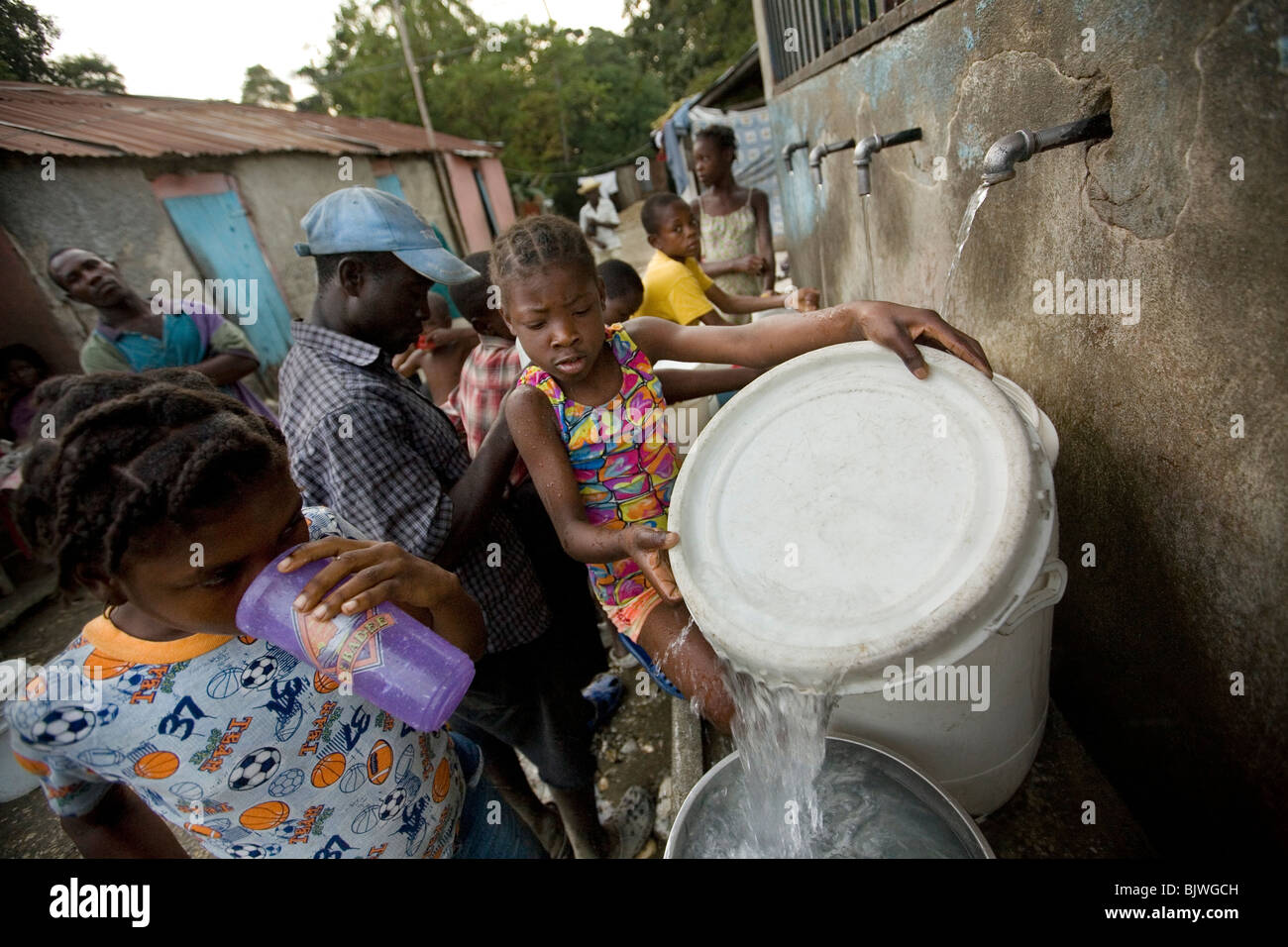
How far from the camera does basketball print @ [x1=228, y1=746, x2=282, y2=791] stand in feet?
3.36

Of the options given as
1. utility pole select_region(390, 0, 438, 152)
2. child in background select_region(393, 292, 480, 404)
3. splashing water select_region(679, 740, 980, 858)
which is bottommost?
splashing water select_region(679, 740, 980, 858)

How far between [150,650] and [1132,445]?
1942mm

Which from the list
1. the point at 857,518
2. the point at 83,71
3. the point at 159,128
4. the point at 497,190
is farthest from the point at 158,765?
the point at 497,190

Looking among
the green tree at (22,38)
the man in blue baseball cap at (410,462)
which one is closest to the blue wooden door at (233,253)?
the green tree at (22,38)

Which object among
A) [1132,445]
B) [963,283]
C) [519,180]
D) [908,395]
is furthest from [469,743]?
[519,180]

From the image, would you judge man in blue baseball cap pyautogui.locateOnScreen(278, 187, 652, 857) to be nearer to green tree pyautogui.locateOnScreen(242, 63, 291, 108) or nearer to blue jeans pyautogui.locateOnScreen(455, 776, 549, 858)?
blue jeans pyautogui.locateOnScreen(455, 776, 549, 858)

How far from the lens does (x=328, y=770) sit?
3.67ft

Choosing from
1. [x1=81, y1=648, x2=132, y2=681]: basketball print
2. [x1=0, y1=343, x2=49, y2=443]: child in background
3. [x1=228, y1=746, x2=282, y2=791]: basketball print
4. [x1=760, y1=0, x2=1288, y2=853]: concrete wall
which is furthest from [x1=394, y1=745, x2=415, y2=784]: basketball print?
[x1=0, y1=343, x2=49, y2=443]: child in background

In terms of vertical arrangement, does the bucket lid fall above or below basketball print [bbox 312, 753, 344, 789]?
above

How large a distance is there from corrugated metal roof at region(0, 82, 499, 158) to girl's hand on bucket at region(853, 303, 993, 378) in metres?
2.15

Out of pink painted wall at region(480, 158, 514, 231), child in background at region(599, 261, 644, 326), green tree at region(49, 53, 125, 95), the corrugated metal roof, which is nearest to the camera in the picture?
green tree at region(49, 53, 125, 95)

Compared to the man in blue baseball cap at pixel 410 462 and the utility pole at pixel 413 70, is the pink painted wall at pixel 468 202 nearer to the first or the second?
the utility pole at pixel 413 70

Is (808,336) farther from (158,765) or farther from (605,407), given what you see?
(158,765)

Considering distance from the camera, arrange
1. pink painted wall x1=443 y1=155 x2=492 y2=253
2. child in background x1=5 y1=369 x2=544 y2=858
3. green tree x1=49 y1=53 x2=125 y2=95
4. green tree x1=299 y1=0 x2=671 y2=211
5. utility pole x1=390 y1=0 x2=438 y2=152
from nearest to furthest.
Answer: child in background x1=5 y1=369 x2=544 y2=858 < green tree x1=49 y1=53 x2=125 y2=95 < utility pole x1=390 y1=0 x2=438 y2=152 < pink painted wall x1=443 y1=155 x2=492 y2=253 < green tree x1=299 y1=0 x2=671 y2=211
